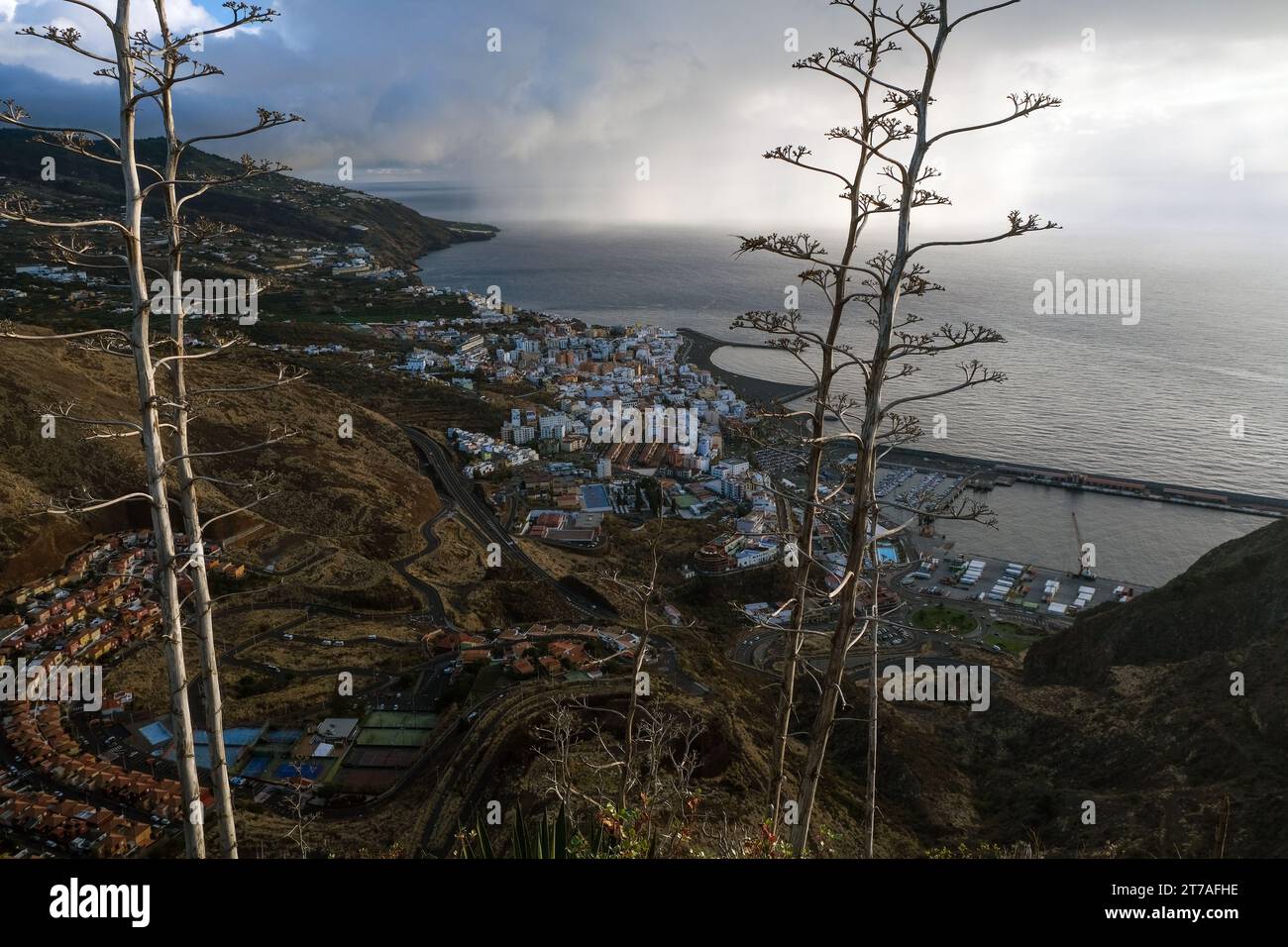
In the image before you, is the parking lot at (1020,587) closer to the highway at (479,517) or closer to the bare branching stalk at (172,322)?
the highway at (479,517)

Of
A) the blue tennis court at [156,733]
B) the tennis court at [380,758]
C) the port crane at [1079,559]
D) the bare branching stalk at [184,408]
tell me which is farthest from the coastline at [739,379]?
the bare branching stalk at [184,408]

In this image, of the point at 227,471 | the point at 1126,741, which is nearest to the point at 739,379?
the point at 227,471

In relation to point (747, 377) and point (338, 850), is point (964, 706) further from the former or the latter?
point (747, 377)

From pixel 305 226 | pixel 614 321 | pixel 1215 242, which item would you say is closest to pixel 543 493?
pixel 614 321

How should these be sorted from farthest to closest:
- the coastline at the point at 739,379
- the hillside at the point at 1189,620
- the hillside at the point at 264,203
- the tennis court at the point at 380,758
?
the hillside at the point at 264,203, the coastline at the point at 739,379, the hillside at the point at 1189,620, the tennis court at the point at 380,758

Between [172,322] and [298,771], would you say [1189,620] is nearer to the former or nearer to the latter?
[298,771]

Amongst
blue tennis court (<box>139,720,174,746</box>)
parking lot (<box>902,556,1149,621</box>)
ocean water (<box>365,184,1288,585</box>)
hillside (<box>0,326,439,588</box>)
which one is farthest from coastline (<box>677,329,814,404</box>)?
blue tennis court (<box>139,720,174,746</box>)
